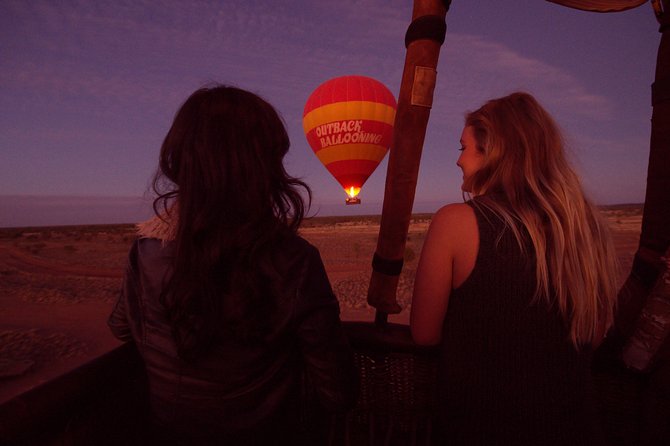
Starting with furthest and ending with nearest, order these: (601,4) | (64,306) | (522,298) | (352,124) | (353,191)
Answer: (353,191) → (352,124) → (64,306) → (601,4) → (522,298)

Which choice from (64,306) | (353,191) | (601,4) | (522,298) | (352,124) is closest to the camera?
(522,298)

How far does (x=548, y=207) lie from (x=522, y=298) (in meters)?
0.34

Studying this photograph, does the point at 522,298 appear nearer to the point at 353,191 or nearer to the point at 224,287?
the point at 224,287

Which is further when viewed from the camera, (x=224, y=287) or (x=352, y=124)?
(x=352, y=124)

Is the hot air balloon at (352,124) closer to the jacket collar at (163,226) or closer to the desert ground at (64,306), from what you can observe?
the desert ground at (64,306)

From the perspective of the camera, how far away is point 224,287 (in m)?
1.22

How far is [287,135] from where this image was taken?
1.39 meters

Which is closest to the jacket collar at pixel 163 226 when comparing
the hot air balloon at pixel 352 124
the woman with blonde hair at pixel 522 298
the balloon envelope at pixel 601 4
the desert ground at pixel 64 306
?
the desert ground at pixel 64 306

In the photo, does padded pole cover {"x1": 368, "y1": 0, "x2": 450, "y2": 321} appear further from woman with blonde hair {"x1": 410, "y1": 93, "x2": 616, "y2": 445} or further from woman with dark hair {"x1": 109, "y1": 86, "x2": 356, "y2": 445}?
woman with dark hair {"x1": 109, "y1": 86, "x2": 356, "y2": 445}

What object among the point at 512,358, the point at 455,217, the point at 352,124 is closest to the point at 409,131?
the point at 455,217

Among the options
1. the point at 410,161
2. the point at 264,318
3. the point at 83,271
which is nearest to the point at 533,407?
the point at 264,318

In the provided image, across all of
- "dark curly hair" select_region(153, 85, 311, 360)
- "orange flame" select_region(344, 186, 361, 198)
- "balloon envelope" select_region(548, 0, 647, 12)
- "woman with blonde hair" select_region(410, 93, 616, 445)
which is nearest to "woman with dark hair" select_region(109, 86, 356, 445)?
"dark curly hair" select_region(153, 85, 311, 360)

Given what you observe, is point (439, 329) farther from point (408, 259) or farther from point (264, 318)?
point (408, 259)

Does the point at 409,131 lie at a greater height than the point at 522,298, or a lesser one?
greater
